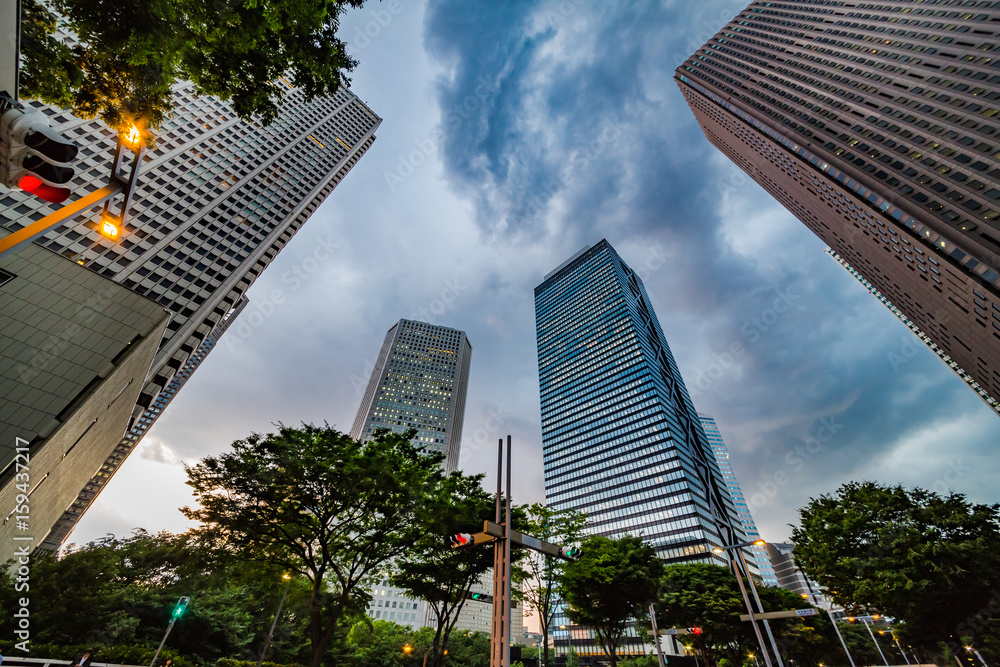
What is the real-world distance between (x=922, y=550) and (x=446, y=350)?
431ft

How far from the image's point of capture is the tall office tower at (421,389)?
4801 inches

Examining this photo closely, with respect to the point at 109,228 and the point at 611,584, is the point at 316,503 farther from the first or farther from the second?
the point at 611,584

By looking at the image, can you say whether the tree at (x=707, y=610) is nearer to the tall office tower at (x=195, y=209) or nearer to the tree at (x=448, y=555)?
the tree at (x=448, y=555)

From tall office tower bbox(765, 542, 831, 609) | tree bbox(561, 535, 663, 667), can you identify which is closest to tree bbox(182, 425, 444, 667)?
tree bbox(561, 535, 663, 667)

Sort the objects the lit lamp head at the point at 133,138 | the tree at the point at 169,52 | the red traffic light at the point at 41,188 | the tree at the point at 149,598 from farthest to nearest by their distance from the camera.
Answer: the tree at the point at 149,598, the tree at the point at 169,52, the lit lamp head at the point at 133,138, the red traffic light at the point at 41,188

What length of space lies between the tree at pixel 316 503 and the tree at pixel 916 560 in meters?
24.9

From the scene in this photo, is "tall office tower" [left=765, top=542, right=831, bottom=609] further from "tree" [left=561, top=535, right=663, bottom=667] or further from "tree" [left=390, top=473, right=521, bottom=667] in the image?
"tree" [left=390, top=473, right=521, bottom=667]

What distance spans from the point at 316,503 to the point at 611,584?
21.1 meters

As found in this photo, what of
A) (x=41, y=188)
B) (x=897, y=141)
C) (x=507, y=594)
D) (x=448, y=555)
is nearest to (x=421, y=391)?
(x=448, y=555)

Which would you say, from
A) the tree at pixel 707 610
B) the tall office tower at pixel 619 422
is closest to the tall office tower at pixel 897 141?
the tree at pixel 707 610

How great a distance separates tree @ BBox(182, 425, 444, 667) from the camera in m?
17.4

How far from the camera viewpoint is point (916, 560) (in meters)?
19.5

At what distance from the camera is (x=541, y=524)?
26297mm

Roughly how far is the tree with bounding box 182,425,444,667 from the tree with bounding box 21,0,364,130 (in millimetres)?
14198
